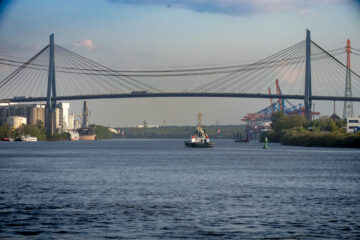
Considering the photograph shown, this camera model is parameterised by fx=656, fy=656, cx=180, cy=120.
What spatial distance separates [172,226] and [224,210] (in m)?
3.94

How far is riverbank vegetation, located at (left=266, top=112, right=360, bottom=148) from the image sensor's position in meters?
103

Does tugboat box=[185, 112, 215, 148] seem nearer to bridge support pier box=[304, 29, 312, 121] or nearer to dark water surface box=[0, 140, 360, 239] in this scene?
bridge support pier box=[304, 29, 312, 121]

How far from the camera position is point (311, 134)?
373ft

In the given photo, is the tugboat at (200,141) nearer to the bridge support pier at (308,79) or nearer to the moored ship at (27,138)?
the bridge support pier at (308,79)

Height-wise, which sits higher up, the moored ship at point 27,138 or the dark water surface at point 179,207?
the moored ship at point 27,138

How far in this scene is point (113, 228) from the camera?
2003cm

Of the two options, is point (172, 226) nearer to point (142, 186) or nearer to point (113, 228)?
point (113, 228)

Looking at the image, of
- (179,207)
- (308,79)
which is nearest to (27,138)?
(308,79)

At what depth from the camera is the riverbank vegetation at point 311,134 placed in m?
103

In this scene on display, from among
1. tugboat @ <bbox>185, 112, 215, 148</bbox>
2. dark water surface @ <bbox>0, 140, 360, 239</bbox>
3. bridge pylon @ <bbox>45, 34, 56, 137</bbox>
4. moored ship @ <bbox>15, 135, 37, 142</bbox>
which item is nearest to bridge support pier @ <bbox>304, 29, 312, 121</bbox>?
tugboat @ <bbox>185, 112, 215, 148</bbox>

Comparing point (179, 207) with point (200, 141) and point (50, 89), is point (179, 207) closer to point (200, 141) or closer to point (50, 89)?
point (200, 141)

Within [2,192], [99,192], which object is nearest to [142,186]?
[99,192]

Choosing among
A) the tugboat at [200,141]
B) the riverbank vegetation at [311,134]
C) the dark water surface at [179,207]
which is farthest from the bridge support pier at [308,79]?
the dark water surface at [179,207]

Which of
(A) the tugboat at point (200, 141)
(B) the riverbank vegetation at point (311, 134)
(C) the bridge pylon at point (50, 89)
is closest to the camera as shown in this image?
(B) the riverbank vegetation at point (311, 134)
